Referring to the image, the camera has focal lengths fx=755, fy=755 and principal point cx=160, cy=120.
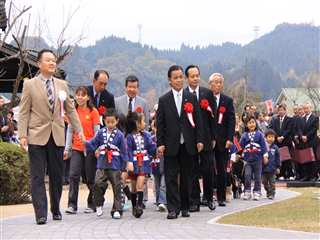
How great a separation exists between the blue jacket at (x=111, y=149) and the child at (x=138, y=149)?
1.68 ft

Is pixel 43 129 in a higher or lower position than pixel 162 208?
higher

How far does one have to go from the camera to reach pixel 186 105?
1076cm

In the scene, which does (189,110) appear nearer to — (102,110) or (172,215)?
(172,215)

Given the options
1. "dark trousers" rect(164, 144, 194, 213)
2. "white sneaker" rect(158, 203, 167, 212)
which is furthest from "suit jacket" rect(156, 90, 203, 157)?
"white sneaker" rect(158, 203, 167, 212)

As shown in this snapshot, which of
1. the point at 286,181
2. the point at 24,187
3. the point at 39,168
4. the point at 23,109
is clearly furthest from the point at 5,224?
the point at 286,181

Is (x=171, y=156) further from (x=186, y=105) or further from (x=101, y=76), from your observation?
(x=101, y=76)

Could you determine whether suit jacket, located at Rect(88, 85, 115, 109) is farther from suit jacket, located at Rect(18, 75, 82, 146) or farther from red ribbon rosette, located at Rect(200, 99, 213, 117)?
suit jacket, located at Rect(18, 75, 82, 146)

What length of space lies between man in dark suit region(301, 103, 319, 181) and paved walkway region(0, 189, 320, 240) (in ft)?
33.4

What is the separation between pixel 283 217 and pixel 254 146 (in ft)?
15.5

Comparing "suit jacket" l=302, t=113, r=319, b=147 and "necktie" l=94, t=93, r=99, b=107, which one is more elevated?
"suit jacket" l=302, t=113, r=319, b=147

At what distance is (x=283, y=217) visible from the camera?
32.6 feet

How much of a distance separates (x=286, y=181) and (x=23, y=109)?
39.7ft

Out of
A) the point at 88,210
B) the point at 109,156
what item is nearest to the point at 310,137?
the point at 88,210

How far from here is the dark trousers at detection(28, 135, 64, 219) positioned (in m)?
9.65
